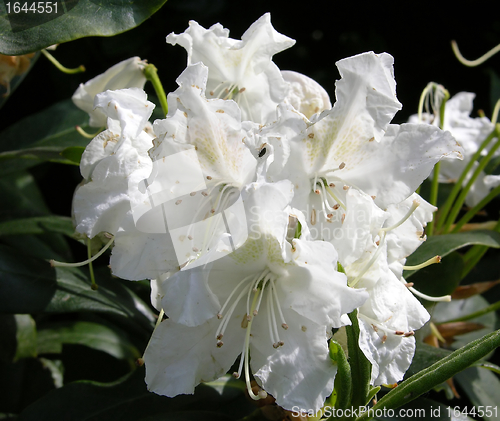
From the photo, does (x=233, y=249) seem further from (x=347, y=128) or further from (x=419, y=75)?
(x=419, y=75)

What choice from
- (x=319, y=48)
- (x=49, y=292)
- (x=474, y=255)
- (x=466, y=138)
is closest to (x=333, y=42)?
(x=319, y=48)

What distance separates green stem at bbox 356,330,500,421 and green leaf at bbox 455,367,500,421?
1.32 feet

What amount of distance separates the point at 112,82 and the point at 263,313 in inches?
19.4

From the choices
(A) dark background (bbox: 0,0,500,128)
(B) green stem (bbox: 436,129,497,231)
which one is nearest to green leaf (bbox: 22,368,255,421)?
(B) green stem (bbox: 436,129,497,231)

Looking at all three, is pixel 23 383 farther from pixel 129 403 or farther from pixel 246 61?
pixel 246 61

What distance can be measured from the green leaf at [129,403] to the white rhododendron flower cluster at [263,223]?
0.86 ft

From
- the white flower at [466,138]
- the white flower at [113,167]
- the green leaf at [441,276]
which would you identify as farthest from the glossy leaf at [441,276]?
the white flower at [113,167]

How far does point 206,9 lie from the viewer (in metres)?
1.38

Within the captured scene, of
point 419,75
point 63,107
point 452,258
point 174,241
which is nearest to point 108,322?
point 63,107

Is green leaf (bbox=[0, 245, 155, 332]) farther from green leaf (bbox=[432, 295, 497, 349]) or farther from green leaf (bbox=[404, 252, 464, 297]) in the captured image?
green leaf (bbox=[432, 295, 497, 349])

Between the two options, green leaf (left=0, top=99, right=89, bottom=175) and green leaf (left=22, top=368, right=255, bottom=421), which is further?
green leaf (left=0, top=99, right=89, bottom=175)

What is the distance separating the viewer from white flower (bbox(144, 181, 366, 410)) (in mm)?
562

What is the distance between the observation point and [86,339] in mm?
1097

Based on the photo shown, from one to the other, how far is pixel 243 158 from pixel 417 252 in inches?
17.6
